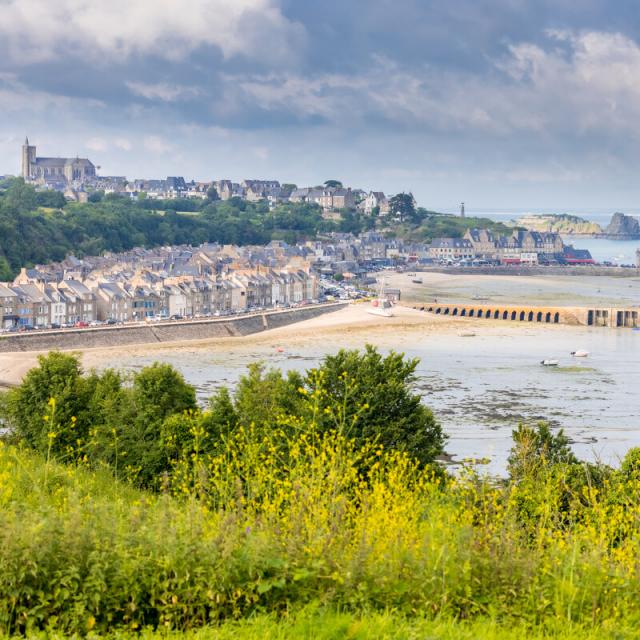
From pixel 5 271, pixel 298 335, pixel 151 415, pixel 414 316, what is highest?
pixel 5 271

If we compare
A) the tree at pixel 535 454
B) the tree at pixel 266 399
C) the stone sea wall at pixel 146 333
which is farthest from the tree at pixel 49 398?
the stone sea wall at pixel 146 333

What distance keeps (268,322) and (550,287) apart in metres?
44.9

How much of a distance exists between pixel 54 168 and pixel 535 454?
15551 cm

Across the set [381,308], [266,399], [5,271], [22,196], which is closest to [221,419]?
[266,399]

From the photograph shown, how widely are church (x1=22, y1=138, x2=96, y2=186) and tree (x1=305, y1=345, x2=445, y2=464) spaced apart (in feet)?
495

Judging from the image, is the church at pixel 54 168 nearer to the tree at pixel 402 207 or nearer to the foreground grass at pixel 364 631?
the tree at pixel 402 207

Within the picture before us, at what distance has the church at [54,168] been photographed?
162625 millimetres

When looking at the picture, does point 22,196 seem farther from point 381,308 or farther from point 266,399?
point 266,399

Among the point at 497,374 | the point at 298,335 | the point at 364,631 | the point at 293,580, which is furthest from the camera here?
the point at 298,335

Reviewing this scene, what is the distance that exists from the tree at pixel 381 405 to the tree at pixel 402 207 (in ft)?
466

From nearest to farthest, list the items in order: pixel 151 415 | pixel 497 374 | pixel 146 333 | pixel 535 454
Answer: pixel 535 454, pixel 151 415, pixel 497 374, pixel 146 333

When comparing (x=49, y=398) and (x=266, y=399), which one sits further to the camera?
(x=49, y=398)

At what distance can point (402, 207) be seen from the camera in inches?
6280

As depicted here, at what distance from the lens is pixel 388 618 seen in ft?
22.9
